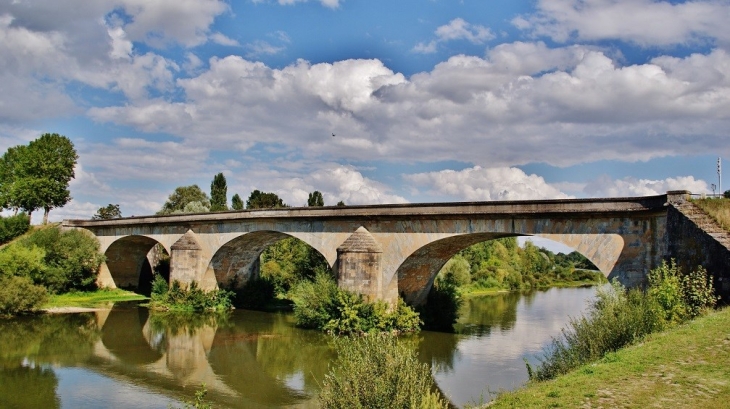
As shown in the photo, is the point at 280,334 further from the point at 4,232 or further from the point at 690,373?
the point at 4,232

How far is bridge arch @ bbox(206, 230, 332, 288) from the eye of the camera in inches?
1079

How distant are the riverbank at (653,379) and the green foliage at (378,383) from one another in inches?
65.7

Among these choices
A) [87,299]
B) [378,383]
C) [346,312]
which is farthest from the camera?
[87,299]

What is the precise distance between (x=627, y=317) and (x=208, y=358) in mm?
11976

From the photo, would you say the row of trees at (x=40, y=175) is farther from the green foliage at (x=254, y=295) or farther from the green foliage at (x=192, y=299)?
the green foliage at (x=254, y=295)

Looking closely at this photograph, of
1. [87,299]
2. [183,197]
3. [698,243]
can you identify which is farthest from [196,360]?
[183,197]

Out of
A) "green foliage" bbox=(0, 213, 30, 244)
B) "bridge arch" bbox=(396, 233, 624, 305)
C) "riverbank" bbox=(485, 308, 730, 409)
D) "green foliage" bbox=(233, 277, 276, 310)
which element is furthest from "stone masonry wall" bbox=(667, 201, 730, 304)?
"green foliage" bbox=(0, 213, 30, 244)

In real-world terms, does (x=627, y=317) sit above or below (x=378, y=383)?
above

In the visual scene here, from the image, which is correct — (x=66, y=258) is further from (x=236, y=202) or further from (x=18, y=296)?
(x=236, y=202)

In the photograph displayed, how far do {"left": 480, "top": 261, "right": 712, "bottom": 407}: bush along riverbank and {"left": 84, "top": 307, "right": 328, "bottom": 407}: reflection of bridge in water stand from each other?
569 cm

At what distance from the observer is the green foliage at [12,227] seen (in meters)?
36.9

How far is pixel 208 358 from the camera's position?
17469 mm

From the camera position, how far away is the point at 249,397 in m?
13.2

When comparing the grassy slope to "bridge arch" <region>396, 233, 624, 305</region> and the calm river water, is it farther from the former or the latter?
the calm river water
